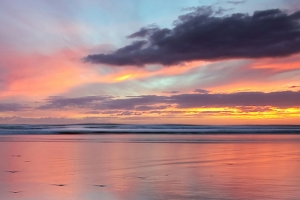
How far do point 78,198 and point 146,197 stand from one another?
1232 millimetres

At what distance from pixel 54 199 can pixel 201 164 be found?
6.15 meters

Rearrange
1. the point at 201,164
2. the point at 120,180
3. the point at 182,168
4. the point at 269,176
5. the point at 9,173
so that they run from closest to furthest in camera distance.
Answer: the point at 120,180, the point at 269,176, the point at 9,173, the point at 182,168, the point at 201,164

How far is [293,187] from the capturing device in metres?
8.16

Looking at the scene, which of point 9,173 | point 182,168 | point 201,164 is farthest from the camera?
point 201,164

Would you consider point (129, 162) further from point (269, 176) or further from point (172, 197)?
point (172, 197)

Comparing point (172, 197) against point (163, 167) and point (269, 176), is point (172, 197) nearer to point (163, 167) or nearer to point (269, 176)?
point (269, 176)

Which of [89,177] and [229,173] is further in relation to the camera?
[229,173]

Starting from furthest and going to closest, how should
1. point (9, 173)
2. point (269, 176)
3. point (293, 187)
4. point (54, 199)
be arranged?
1. point (9, 173)
2. point (269, 176)
3. point (293, 187)
4. point (54, 199)

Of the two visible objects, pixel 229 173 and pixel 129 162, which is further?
pixel 129 162

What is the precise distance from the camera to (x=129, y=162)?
12789 mm

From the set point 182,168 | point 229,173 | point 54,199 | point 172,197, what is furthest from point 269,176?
point 54,199

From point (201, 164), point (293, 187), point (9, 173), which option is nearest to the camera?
point (293, 187)

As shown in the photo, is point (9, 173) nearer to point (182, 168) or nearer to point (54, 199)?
point (54, 199)

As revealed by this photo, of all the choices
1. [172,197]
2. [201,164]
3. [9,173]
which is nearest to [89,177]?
[9,173]
